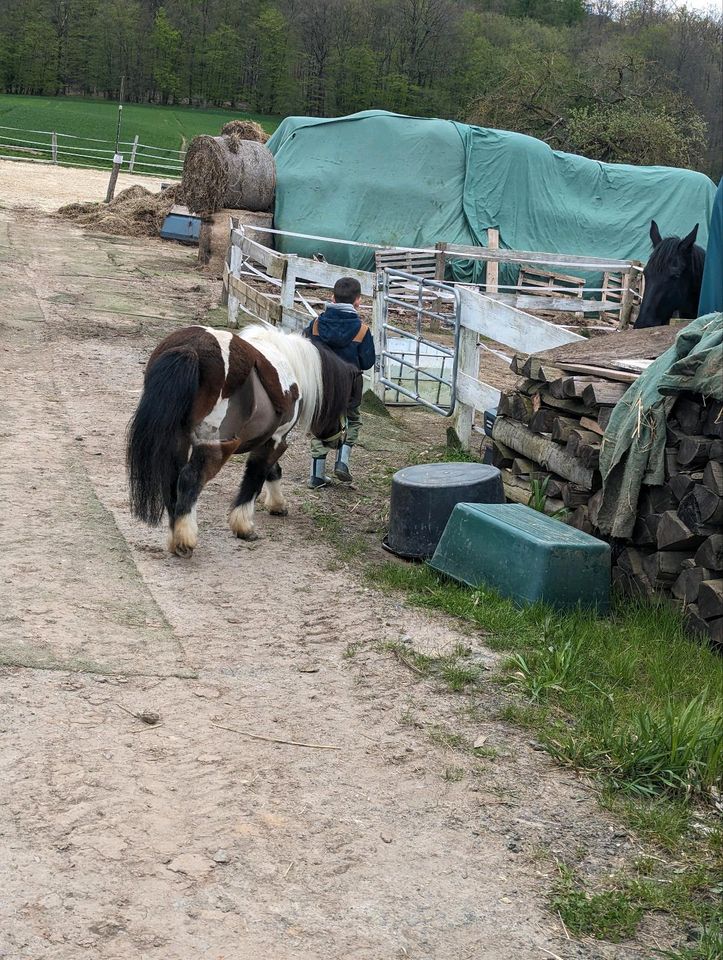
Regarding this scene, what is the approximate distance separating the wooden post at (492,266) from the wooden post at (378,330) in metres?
5.73

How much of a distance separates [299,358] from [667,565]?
2443 millimetres

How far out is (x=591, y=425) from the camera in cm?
541

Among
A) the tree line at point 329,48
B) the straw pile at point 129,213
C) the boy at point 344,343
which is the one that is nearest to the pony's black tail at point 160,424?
the boy at point 344,343

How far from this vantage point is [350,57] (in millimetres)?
57250

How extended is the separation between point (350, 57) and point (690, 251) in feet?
180

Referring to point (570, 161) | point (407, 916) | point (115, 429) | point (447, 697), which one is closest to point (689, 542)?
point (447, 697)

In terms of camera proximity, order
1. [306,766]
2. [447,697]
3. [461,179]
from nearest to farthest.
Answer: [306,766] → [447,697] → [461,179]

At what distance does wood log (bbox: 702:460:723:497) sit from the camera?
14.7 ft

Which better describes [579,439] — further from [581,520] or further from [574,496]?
[581,520]

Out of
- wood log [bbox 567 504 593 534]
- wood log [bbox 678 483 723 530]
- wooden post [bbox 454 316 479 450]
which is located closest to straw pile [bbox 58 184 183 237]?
wooden post [bbox 454 316 479 450]

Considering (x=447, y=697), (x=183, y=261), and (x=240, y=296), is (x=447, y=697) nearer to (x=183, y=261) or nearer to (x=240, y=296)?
(x=240, y=296)

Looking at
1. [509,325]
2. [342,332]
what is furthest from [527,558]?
[509,325]

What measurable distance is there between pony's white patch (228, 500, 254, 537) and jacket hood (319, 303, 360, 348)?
4.90 ft

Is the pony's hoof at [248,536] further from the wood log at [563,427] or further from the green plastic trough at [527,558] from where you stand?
the wood log at [563,427]
